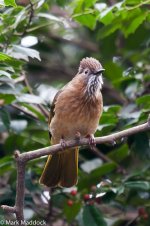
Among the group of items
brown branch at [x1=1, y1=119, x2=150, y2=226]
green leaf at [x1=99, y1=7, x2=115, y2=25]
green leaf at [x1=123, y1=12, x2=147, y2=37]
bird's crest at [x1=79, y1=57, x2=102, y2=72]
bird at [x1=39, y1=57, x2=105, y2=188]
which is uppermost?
green leaf at [x1=123, y1=12, x2=147, y2=37]

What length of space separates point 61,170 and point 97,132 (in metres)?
0.41

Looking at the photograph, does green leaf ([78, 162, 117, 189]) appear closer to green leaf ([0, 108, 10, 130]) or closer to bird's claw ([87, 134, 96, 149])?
bird's claw ([87, 134, 96, 149])

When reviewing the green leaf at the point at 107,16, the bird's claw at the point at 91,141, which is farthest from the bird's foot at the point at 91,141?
the green leaf at the point at 107,16

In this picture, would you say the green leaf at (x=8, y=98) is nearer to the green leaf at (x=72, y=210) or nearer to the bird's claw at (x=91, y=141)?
the bird's claw at (x=91, y=141)

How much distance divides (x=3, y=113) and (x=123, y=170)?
3.86 ft

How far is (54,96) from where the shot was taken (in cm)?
511

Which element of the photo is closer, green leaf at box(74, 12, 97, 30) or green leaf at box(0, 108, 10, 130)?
green leaf at box(0, 108, 10, 130)

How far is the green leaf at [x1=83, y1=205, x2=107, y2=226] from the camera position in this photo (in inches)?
186

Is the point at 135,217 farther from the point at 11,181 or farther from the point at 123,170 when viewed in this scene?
the point at 11,181

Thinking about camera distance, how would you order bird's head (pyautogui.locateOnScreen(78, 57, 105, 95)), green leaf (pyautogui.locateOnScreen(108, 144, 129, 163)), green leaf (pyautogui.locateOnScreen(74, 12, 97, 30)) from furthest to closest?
green leaf (pyautogui.locateOnScreen(108, 144, 129, 163)), green leaf (pyautogui.locateOnScreen(74, 12, 97, 30)), bird's head (pyautogui.locateOnScreen(78, 57, 105, 95))

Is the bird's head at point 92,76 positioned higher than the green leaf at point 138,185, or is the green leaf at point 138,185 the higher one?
the bird's head at point 92,76

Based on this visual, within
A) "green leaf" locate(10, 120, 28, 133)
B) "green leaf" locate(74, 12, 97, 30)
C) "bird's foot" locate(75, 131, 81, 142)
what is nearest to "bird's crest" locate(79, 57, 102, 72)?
"green leaf" locate(74, 12, 97, 30)

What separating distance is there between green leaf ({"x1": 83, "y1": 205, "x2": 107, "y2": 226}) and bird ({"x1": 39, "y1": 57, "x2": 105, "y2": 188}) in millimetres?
232

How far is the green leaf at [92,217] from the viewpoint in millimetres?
4734
